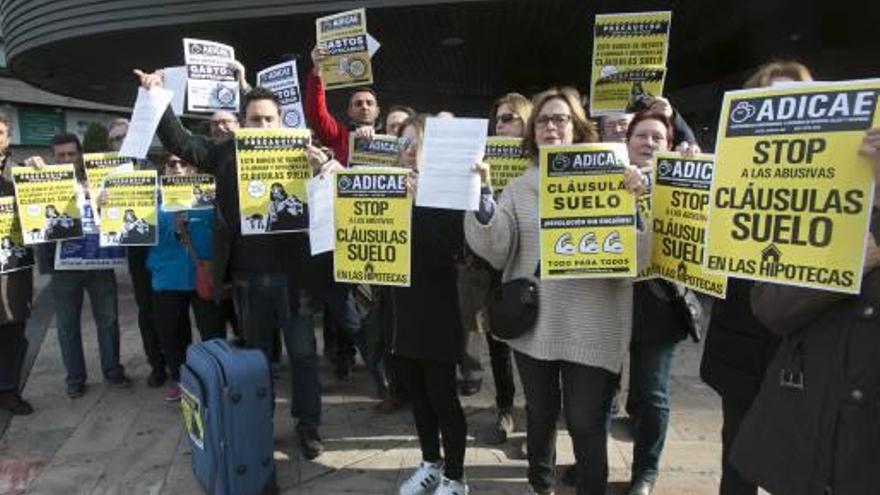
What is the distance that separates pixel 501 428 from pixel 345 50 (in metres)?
2.74

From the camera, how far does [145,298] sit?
231 inches

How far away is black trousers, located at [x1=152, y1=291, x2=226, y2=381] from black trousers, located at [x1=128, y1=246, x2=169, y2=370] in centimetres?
17

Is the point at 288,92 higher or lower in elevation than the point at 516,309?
higher

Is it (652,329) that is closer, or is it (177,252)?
(652,329)

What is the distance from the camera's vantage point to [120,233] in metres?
5.22

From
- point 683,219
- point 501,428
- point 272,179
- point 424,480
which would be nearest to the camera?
point 683,219

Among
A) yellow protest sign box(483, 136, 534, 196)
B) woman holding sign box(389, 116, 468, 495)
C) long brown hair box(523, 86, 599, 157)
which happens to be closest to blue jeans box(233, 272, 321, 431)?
woman holding sign box(389, 116, 468, 495)

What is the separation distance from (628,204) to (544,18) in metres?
7.34

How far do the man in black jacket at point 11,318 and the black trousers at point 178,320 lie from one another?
922 mm

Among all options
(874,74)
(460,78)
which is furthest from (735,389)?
(460,78)

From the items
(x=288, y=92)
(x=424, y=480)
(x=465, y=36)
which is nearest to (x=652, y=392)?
(x=424, y=480)

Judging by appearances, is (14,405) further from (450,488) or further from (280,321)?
(450,488)

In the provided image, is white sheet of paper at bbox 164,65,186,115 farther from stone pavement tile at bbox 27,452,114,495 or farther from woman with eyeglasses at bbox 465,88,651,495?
stone pavement tile at bbox 27,452,114,495

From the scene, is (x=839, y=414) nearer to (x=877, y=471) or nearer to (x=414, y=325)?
(x=877, y=471)
